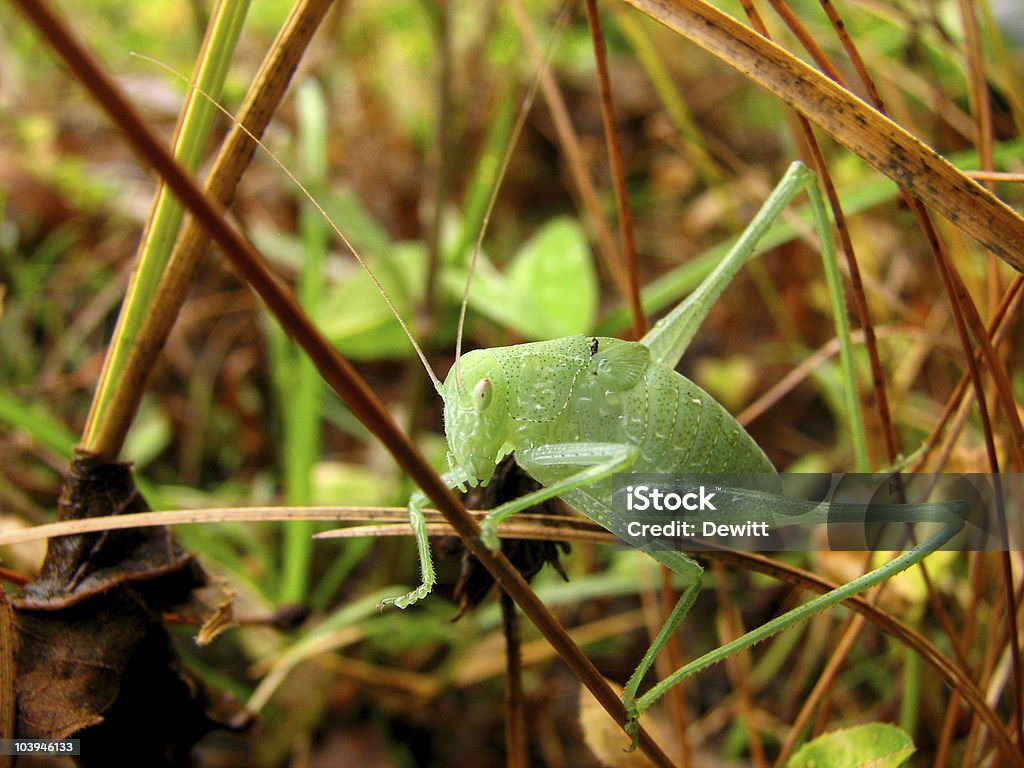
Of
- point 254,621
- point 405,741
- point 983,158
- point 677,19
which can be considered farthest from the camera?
point 405,741

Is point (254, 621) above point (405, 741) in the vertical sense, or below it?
above

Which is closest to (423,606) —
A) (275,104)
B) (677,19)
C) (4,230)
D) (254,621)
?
(254,621)

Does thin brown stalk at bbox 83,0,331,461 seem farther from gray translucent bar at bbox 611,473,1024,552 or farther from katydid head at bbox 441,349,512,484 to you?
gray translucent bar at bbox 611,473,1024,552

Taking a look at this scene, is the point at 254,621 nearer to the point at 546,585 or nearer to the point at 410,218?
the point at 546,585

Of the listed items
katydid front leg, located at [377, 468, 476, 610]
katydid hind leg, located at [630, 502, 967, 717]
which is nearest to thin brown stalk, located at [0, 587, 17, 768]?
katydid front leg, located at [377, 468, 476, 610]

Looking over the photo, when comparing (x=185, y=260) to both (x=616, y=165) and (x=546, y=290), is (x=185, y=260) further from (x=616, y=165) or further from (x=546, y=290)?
(x=546, y=290)

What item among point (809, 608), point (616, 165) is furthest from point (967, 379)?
point (616, 165)
